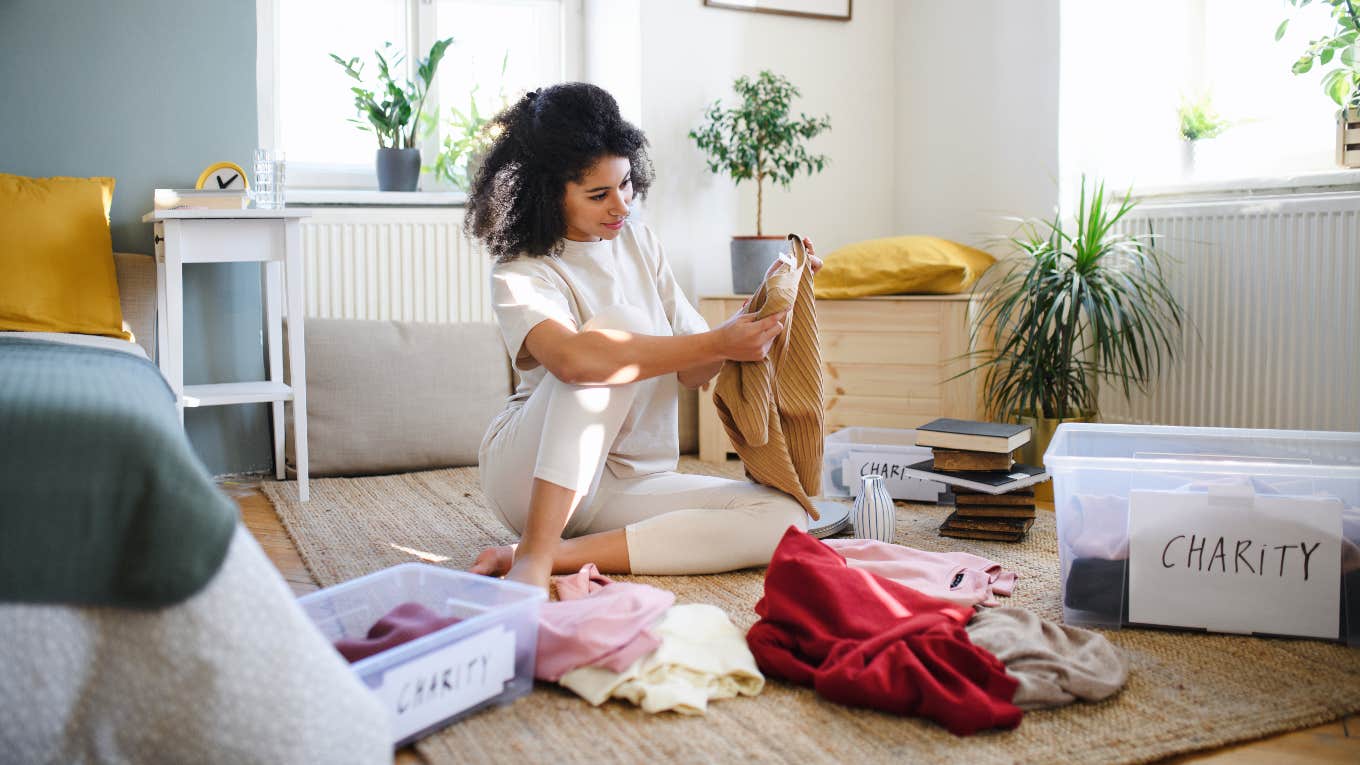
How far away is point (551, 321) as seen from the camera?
190 cm

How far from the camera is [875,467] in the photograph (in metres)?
2.73

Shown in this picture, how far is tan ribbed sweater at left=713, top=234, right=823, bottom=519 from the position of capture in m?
2.04

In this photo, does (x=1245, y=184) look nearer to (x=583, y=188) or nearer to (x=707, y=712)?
(x=583, y=188)

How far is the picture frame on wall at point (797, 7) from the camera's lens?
11.6 feet

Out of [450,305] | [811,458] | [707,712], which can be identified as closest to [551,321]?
[811,458]

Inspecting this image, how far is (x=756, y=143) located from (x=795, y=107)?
1.24 feet

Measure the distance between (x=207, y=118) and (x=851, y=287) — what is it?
5.66 feet

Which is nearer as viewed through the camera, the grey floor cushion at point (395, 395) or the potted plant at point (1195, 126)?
the potted plant at point (1195, 126)

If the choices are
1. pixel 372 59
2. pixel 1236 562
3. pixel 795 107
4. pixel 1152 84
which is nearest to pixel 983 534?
pixel 1236 562

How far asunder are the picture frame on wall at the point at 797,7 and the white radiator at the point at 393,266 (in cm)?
103

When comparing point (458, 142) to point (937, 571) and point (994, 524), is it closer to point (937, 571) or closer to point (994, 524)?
point (994, 524)

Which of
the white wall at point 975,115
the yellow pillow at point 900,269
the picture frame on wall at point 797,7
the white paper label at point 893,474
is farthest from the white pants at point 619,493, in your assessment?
the picture frame on wall at point 797,7

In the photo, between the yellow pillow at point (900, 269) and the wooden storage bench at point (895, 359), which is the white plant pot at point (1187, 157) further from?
the wooden storage bench at point (895, 359)

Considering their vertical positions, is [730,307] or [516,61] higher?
[516,61]
